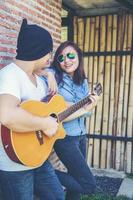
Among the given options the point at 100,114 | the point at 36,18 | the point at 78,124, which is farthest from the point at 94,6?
the point at 78,124

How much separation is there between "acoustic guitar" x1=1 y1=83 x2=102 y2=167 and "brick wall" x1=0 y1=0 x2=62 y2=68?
758 millimetres

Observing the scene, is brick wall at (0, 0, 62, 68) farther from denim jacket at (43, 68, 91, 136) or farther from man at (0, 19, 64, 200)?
man at (0, 19, 64, 200)

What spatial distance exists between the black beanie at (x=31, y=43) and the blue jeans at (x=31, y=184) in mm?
896

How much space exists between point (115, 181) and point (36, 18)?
3378 mm

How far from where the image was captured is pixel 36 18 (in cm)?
473

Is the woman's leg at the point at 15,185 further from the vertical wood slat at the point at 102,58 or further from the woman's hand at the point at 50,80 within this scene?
the vertical wood slat at the point at 102,58

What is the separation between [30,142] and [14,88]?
0.47 m

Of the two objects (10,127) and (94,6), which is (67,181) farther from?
(94,6)

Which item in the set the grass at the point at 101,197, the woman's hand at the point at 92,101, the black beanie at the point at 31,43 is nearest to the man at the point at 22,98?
the black beanie at the point at 31,43

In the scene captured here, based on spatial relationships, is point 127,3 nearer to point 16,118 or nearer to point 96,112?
point 96,112

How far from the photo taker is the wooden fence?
7.04m

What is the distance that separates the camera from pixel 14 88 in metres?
2.94

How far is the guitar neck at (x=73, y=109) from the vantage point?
142 inches

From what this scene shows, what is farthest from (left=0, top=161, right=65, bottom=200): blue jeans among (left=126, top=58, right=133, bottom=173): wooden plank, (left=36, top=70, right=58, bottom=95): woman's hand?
(left=126, top=58, right=133, bottom=173): wooden plank
